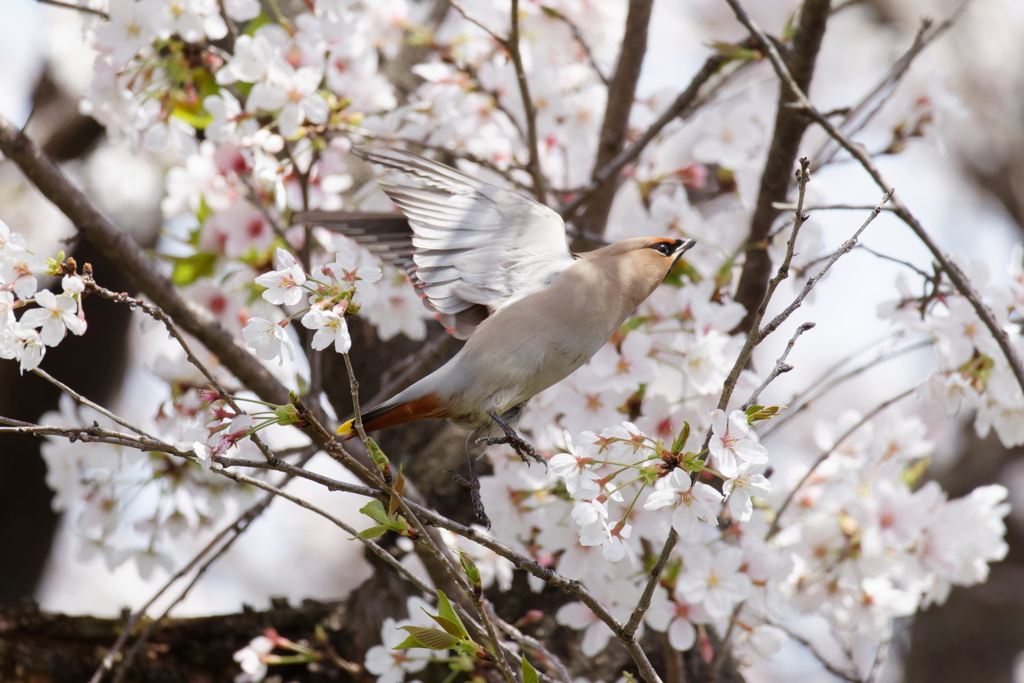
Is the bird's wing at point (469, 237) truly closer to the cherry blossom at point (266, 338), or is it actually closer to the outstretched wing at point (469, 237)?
the outstretched wing at point (469, 237)

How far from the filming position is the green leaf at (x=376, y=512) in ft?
3.81

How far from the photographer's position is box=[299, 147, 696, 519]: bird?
1698 mm

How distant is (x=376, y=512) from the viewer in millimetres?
1176

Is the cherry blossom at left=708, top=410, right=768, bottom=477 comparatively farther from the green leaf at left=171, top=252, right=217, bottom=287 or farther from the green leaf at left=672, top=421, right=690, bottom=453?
the green leaf at left=171, top=252, right=217, bottom=287

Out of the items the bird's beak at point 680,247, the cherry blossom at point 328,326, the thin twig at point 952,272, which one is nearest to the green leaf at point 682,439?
the cherry blossom at point 328,326

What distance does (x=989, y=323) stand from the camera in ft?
5.42

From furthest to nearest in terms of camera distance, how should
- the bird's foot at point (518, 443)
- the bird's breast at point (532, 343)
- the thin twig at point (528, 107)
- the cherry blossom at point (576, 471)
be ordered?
the thin twig at point (528, 107), the bird's breast at point (532, 343), the bird's foot at point (518, 443), the cherry blossom at point (576, 471)

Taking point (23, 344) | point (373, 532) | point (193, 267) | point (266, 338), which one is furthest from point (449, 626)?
point (193, 267)

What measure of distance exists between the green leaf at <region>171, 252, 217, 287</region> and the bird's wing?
3.13 feet

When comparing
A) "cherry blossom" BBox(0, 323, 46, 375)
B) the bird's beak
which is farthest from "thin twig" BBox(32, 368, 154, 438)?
the bird's beak

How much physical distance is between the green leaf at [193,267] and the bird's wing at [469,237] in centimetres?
95

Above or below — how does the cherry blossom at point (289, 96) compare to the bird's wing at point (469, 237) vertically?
above

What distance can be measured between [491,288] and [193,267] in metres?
1.19

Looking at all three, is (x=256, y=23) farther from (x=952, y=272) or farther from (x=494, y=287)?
Result: (x=952, y=272)
